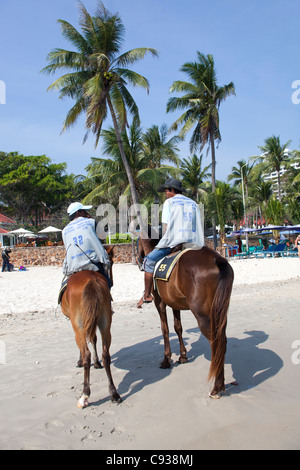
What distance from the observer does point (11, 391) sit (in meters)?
4.32

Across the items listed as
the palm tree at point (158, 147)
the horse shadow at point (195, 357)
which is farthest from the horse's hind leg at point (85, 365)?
the palm tree at point (158, 147)

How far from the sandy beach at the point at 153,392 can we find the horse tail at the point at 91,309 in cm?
81

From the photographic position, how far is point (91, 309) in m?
3.86

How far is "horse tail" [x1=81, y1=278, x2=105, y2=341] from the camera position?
385 centimetres

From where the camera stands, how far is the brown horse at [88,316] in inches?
152

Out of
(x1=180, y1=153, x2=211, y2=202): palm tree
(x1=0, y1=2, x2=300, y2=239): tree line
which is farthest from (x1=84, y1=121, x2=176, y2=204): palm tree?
(x1=180, y1=153, x2=211, y2=202): palm tree

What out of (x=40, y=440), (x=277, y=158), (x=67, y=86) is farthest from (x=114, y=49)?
(x=277, y=158)

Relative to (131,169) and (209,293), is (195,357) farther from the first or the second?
(131,169)

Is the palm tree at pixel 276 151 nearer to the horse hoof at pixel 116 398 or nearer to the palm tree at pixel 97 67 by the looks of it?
the palm tree at pixel 97 67

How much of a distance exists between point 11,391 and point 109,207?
28548 mm

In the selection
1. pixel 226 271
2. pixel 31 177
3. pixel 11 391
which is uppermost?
pixel 31 177

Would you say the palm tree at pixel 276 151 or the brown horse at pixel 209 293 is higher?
the palm tree at pixel 276 151

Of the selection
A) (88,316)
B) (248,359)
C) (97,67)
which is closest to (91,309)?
(88,316)
